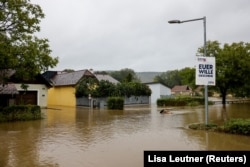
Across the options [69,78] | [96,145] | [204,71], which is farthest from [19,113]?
[69,78]

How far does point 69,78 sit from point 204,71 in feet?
109

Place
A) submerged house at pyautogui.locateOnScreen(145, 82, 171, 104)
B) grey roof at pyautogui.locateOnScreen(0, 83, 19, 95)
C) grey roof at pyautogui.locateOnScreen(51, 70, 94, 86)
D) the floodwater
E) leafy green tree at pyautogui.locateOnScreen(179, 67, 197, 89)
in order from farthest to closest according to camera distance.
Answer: submerged house at pyautogui.locateOnScreen(145, 82, 171, 104), leafy green tree at pyautogui.locateOnScreen(179, 67, 197, 89), grey roof at pyautogui.locateOnScreen(51, 70, 94, 86), grey roof at pyautogui.locateOnScreen(0, 83, 19, 95), the floodwater

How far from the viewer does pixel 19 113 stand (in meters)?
23.5

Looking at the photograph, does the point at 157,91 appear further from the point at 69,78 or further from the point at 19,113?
the point at 19,113

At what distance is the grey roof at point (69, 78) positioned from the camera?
45.4 meters

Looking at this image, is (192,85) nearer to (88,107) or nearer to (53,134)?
(88,107)

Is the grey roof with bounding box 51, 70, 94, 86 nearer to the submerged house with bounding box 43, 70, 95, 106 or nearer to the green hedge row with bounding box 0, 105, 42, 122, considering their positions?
the submerged house with bounding box 43, 70, 95, 106

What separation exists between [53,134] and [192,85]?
34.8 meters

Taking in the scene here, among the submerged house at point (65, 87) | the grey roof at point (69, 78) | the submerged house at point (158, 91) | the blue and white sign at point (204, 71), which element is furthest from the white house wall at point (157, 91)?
the blue and white sign at point (204, 71)

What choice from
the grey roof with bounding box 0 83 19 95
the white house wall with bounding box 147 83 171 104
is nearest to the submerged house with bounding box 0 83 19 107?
the grey roof with bounding box 0 83 19 95

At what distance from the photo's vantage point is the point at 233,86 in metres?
45.8

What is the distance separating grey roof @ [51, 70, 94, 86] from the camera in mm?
45375

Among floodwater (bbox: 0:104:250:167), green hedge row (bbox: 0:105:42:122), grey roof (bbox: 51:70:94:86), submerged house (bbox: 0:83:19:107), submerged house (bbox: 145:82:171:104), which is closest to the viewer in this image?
floodwater (bbox: 0:104:250:167)

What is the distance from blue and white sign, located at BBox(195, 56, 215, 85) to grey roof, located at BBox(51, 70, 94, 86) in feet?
95.3
